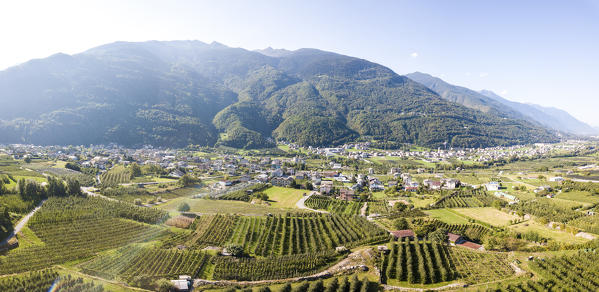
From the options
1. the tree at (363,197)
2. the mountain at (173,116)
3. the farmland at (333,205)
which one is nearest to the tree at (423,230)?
the farmland at (333,205)

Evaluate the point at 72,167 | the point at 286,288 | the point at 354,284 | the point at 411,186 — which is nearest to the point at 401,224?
the point at 354,284

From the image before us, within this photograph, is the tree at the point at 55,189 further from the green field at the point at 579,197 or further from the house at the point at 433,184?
the green field at the point at 579,197

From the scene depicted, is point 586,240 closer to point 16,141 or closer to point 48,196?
point 48,196

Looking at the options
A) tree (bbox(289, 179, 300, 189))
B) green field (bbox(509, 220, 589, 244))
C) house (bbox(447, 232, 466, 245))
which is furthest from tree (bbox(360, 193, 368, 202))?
green field (bbox(509, 220, 589, 244))

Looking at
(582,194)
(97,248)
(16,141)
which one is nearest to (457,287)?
(97,248)

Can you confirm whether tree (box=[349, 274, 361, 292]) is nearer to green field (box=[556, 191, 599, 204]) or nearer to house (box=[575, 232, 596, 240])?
house (box=[575, 232, 596, 240])
